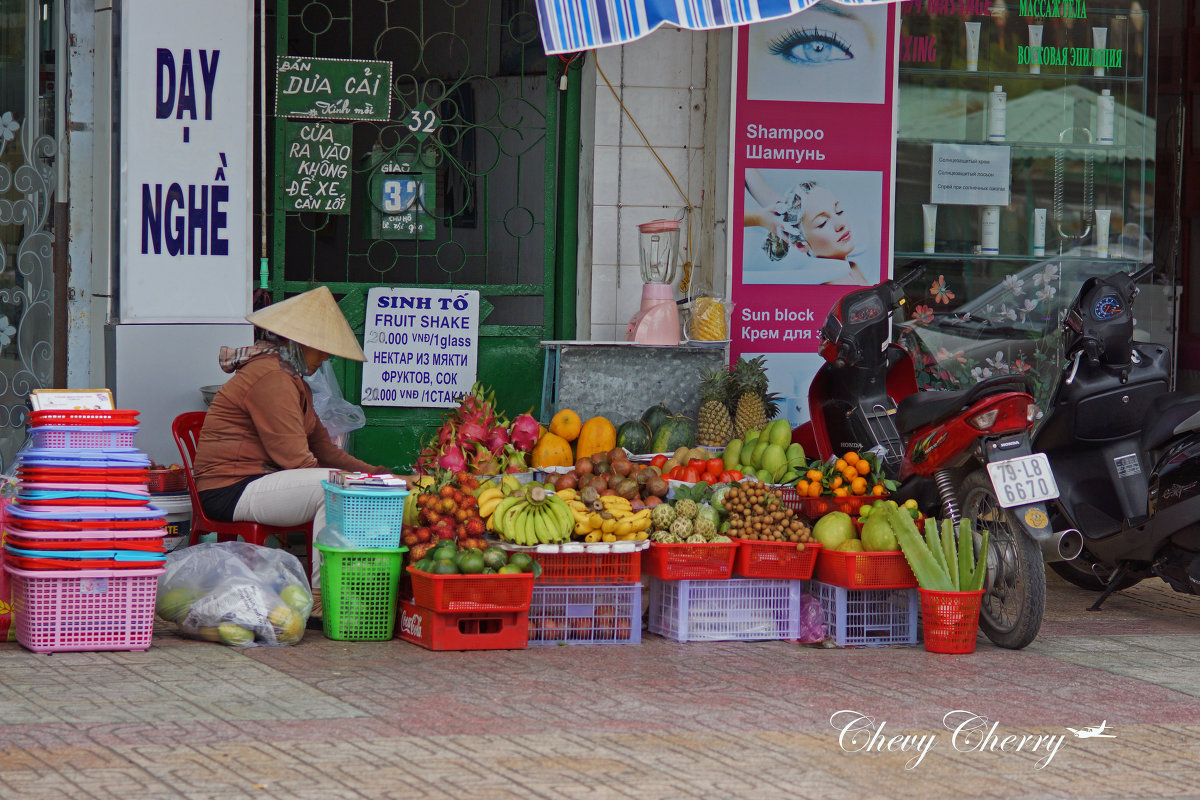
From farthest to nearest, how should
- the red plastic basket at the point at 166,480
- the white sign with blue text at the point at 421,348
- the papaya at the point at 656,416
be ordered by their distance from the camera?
the white sign with blue text at the point at 421,348 → the papaya at the point at 656,416 → the red plastic basket at the point at 166,480

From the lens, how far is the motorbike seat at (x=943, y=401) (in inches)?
253

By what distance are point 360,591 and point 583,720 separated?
163cm

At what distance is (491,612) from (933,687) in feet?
6.03

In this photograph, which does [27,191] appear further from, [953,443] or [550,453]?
[953,443]

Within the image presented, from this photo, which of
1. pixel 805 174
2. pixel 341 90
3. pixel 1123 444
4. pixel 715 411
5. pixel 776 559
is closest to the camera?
pixel 776 559

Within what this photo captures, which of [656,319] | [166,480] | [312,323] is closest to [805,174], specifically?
[656,319]

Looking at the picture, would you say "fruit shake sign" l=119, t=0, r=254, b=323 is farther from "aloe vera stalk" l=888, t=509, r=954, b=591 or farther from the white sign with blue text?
"aloe vera stalk" l=888, t=509, r=954, b=591

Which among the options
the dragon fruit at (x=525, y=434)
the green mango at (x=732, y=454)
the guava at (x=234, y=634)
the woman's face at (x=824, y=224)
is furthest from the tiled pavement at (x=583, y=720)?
the woman's face at (x=824, y=224)

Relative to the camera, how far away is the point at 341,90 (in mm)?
8859

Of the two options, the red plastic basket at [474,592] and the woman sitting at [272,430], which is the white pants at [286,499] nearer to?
the woman sitting at [272,430]

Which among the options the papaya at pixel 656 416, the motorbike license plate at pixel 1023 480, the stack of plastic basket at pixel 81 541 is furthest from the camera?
the papaya at pixel 656 416

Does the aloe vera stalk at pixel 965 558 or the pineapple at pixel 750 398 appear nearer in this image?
the aloe vera stalk at pixel 965 558

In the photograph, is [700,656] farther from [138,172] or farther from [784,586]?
[138,172]

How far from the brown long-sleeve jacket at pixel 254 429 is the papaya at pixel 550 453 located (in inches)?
38.8
